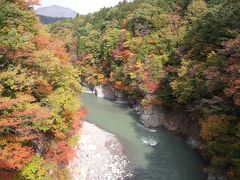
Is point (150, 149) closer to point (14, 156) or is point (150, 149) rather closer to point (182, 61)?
point (182, 61)

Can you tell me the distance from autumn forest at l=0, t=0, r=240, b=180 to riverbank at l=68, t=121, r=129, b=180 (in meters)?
1.60

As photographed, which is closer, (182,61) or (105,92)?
(182,61)

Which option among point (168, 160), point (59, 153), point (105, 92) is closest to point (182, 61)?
point (168, 160)

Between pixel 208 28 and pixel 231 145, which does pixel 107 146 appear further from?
pixel 208 28

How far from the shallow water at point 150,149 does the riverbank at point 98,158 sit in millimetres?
981

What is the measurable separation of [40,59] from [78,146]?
9112 millimetres

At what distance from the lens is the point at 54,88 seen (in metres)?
21.3

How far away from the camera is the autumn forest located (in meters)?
14.9

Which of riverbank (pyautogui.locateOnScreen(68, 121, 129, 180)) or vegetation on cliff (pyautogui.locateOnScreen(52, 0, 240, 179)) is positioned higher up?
vegetation on cliff (pyautogui.locateOnScreen(52, 0, 240, 179))

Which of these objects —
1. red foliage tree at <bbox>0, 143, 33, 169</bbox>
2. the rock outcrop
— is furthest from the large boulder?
red foliage tree at <bbox>0, 143, 33, 169</bbox>

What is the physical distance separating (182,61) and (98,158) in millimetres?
12082

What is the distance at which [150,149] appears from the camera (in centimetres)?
2586

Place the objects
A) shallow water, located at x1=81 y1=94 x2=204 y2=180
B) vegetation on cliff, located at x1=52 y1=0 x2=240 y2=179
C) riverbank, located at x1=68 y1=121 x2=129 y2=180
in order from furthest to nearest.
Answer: shallow water, located at x1=81 y1=94 x2=204 y2=180, riverbank, located at x1=68 y1=121 x2=129 y2=180, vegetation on cliff, located at x1=52 y1=0 x2=240 y2=179

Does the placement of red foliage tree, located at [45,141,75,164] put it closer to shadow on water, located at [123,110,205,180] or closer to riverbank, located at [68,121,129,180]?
riverbank, located at [68,121,129,180]
